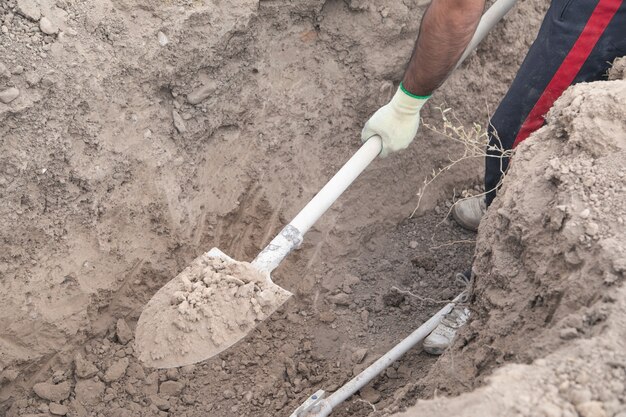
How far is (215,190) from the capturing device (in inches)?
122

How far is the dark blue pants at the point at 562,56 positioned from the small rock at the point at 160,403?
156 cm

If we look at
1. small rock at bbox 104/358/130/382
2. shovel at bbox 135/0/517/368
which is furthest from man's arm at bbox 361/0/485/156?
small rock at bbox 104/358/130/382

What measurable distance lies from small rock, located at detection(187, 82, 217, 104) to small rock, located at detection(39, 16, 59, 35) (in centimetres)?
61

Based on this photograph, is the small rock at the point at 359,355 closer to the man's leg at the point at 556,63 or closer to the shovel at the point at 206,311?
the man's leg at the point at 556,63

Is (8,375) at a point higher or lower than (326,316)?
higher

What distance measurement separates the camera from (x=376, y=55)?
3.28 metres

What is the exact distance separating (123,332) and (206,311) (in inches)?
33.5

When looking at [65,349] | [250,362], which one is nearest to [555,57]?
[250,362]

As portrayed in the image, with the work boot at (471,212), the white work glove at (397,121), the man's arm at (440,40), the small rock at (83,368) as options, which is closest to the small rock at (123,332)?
the small rock at (83,368)

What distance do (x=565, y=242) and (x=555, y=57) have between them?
1.18 metres

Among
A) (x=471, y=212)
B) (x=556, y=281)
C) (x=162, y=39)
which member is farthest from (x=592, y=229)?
(x=162, y=39)

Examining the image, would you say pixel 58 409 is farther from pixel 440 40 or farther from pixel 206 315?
pixel 440 40

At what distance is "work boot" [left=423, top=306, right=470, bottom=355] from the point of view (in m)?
2.76

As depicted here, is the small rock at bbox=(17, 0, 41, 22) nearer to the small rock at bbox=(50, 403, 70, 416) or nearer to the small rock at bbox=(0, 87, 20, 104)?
the small rock at bbox=(0, 87, 20, 104)
